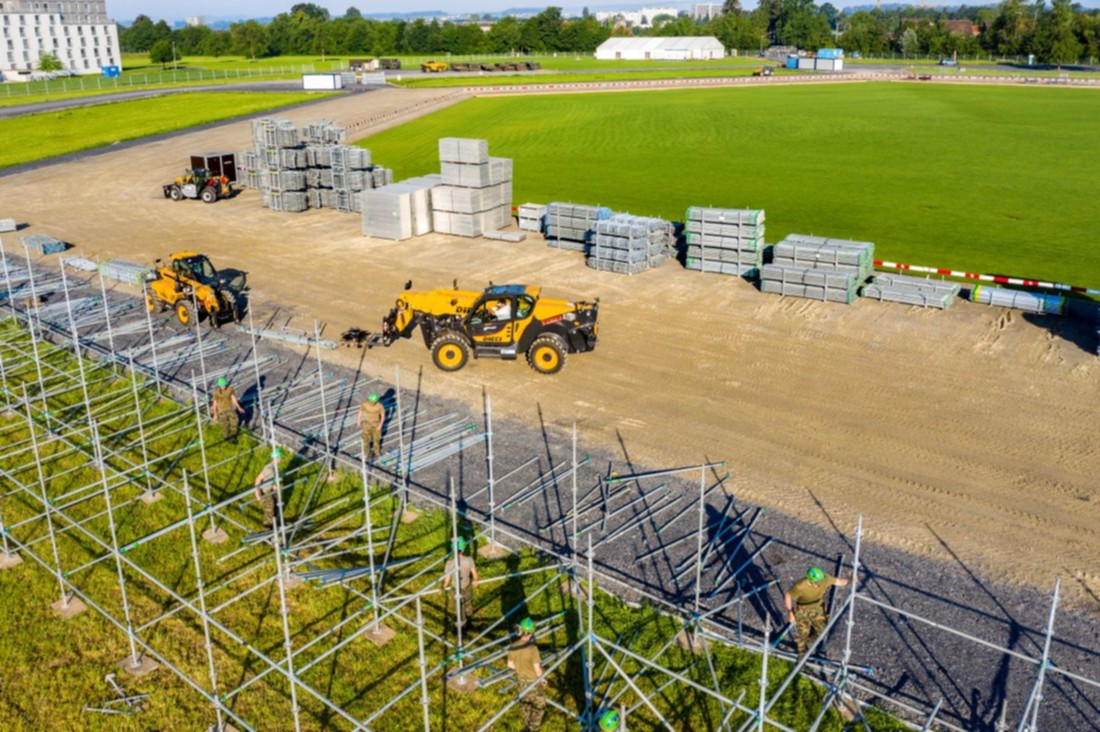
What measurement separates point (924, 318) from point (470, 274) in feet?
46.0

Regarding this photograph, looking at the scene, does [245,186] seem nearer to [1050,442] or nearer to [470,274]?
[470,274]

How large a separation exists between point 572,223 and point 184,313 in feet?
44.7

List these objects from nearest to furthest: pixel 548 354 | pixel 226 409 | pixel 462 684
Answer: pixel 462 684, pixel 226 409, pixel 548 354

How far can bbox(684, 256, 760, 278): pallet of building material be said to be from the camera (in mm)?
29031

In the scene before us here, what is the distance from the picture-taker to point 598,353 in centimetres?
2270

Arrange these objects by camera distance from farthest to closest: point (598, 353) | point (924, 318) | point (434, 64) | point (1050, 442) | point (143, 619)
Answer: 1. point (434, 64)
2. point (924, 318)
3. point (598, 353)
4. point (1050, 442)
5. point (143, 619)

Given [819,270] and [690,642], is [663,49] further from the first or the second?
[690,642]

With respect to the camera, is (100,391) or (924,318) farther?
(924,318)

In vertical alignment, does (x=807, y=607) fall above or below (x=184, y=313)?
below

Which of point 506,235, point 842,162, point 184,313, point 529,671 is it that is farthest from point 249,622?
point 842,162

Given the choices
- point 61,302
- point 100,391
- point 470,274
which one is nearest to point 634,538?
point 100,391

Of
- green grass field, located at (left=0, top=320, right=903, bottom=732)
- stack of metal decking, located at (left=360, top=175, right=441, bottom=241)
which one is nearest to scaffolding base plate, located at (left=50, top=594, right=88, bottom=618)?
green grass field, located at (left=0, top=320, right=903, bottom=732)

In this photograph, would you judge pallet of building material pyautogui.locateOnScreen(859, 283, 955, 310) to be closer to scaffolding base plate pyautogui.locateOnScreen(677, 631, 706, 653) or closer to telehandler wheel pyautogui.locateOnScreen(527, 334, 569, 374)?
telehandler wheel pyautogui.locateOnScreen(527, 334, 569, 374)

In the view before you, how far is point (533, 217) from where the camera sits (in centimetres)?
3500
